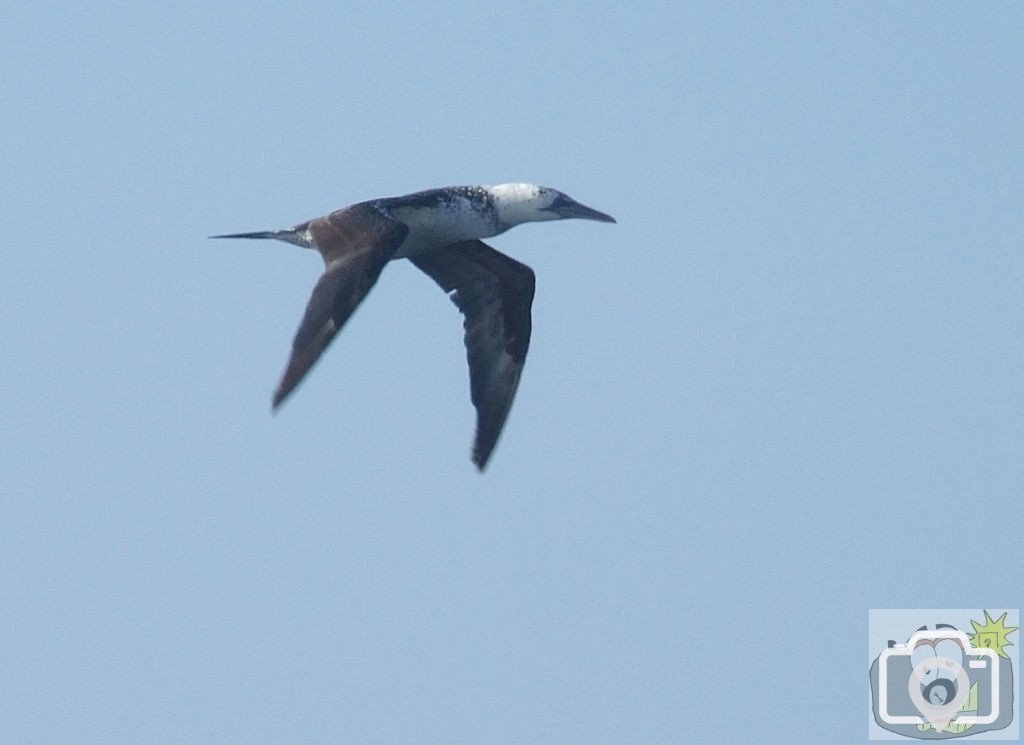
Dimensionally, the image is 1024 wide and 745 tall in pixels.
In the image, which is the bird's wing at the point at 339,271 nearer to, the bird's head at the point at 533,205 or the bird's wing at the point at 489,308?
the bird's head at the point at 533,205

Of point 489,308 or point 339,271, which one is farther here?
point 489,308

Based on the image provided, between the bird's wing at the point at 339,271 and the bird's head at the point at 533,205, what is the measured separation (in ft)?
6.89

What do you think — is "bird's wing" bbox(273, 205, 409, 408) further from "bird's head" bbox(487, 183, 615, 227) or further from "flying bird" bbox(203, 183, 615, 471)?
"bird's head" bbox(487, 183, 615, 227)

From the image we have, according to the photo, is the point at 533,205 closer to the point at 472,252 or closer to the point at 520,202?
the point at 520,202

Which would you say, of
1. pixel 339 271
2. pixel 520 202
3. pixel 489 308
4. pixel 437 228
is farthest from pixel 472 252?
pixel 339 271

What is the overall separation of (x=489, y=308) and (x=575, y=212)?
1.48m

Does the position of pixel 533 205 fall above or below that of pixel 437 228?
above

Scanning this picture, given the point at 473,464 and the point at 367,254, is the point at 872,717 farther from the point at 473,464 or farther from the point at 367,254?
the point at 367,254

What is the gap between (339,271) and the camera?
28.2 metres

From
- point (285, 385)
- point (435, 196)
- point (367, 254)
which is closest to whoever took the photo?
point (285, 385)

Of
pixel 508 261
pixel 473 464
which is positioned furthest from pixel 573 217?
pixel 473 464

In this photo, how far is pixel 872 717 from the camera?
3125 cm

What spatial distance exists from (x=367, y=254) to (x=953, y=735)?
848 centimetres

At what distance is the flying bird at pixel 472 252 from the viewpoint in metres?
28.8
